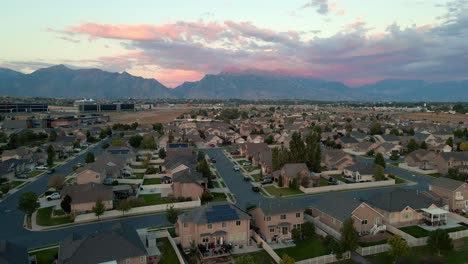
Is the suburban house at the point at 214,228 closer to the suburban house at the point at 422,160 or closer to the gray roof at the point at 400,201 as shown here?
the gray roof at the point at 400,201

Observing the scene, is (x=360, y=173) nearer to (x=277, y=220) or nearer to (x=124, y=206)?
(x=277, y=220)

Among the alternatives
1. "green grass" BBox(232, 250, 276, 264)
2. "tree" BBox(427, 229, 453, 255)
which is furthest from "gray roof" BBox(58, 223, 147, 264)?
"tree" BBox(427, 229, 453, 255)

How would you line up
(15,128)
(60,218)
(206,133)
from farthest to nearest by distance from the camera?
(15,128)
(206,133)
(60,218)

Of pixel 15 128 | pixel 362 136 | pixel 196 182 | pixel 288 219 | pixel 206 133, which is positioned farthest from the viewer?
pixel 15 128

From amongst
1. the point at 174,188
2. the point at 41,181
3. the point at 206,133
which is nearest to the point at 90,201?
the point at 174,188

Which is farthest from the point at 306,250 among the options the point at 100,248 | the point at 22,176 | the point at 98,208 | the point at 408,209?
the point at 22,176

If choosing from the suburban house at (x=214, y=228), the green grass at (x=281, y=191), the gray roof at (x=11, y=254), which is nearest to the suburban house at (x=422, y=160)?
the green grass at (x=281, y=191)

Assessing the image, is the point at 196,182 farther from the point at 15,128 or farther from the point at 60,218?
the point at 15,128
